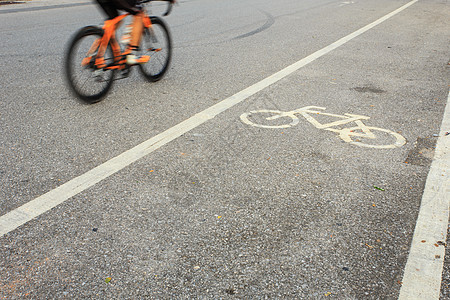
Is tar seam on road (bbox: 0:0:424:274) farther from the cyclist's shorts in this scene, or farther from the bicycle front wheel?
the cyclist's shorts

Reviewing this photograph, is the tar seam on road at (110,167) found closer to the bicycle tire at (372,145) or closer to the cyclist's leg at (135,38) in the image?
the cyclist's leg at (135,38)

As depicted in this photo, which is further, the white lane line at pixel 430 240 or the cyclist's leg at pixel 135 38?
the cyclist's leg at pixel 135 38

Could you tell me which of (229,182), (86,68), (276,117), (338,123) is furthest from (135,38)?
(229,182)

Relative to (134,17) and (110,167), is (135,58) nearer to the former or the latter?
(134,17)

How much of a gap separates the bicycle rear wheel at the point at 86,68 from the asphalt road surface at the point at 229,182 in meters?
0.20

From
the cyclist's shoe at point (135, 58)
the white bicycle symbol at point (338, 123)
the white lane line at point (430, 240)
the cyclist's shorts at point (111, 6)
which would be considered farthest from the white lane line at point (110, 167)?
the white lane line at point (430, 240)

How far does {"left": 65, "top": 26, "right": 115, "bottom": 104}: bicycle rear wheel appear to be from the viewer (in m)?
5.20

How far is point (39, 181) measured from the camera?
3.68 metres

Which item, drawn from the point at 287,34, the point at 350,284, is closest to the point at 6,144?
the point at 350,284

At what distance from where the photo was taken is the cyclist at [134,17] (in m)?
5.37

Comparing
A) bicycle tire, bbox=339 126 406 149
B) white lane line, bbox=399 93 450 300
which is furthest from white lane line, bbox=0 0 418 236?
white lane line, bbox=399 93 450 300

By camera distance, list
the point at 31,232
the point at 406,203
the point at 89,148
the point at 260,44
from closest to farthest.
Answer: the point at 31,232 → the point at 406,203 → the point at 89,148 → the point at 260,44

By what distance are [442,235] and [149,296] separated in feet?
6.57

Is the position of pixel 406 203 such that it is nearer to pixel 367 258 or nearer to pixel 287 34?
pixel 367 258
